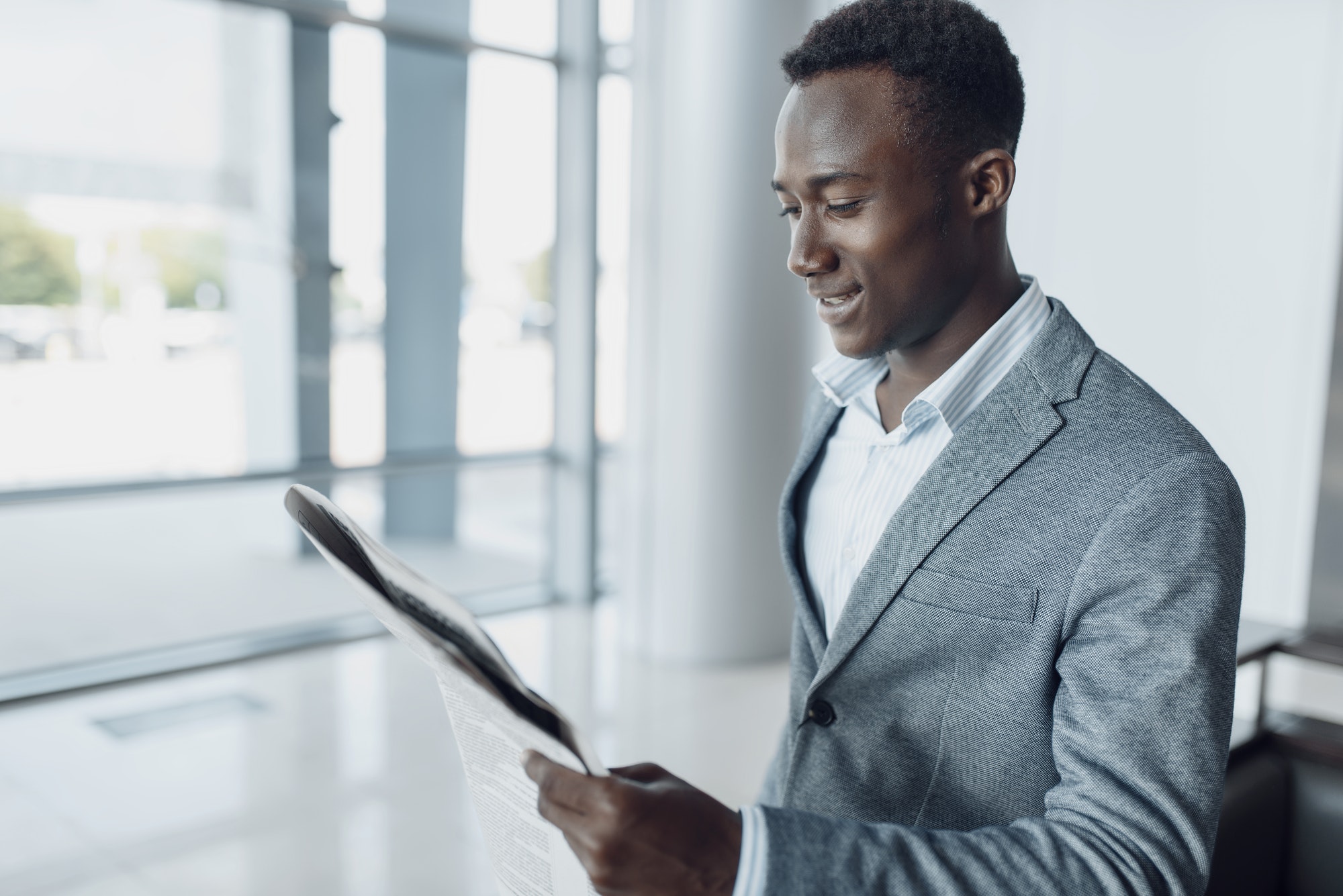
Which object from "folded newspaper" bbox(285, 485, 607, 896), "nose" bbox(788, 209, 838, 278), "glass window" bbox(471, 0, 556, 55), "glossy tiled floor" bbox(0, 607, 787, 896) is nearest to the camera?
"folded newspaper" bbox(285, 485, 607, 896)

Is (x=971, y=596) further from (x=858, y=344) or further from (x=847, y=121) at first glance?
(x=847, y=121)

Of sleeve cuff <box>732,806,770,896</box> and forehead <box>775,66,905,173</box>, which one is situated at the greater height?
forehead <box>775,66,905,173</box>

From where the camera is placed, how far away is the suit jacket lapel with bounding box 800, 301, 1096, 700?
0.94 m

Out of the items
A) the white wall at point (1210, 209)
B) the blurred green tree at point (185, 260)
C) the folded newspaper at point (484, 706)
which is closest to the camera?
the folded newspaper at point (484, 706)

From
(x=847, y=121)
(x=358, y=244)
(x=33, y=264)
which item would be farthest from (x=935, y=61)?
(x=358, y=244)

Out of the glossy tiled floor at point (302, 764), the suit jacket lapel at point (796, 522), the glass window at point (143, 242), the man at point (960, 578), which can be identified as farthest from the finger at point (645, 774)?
the glass window at point (143, 242)

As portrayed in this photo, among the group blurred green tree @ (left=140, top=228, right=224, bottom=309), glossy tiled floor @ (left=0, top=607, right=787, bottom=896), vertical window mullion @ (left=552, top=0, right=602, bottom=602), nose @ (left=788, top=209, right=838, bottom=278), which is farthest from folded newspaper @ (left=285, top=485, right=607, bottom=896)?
vertical window mullion @ (left=552, top=0, right=602, bottom=602)

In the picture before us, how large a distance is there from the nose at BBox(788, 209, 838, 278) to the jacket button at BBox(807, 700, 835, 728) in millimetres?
401

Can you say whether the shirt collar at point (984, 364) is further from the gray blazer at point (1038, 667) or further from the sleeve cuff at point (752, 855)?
the sleeve cuff at point (752, 855)

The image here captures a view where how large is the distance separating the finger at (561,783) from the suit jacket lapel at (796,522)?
48 centimetres

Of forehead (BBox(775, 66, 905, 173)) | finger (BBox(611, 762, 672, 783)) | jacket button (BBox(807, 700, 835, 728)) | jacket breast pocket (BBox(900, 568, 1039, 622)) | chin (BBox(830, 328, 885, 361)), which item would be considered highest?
forehead (BBox(775, 66, 905, 173))

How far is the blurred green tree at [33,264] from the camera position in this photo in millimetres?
3891

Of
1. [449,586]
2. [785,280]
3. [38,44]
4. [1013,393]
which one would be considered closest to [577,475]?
[449,586]

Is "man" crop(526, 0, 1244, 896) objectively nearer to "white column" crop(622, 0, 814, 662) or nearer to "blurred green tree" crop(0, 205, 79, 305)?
"white column" crop(622, 0, 814, 662)
